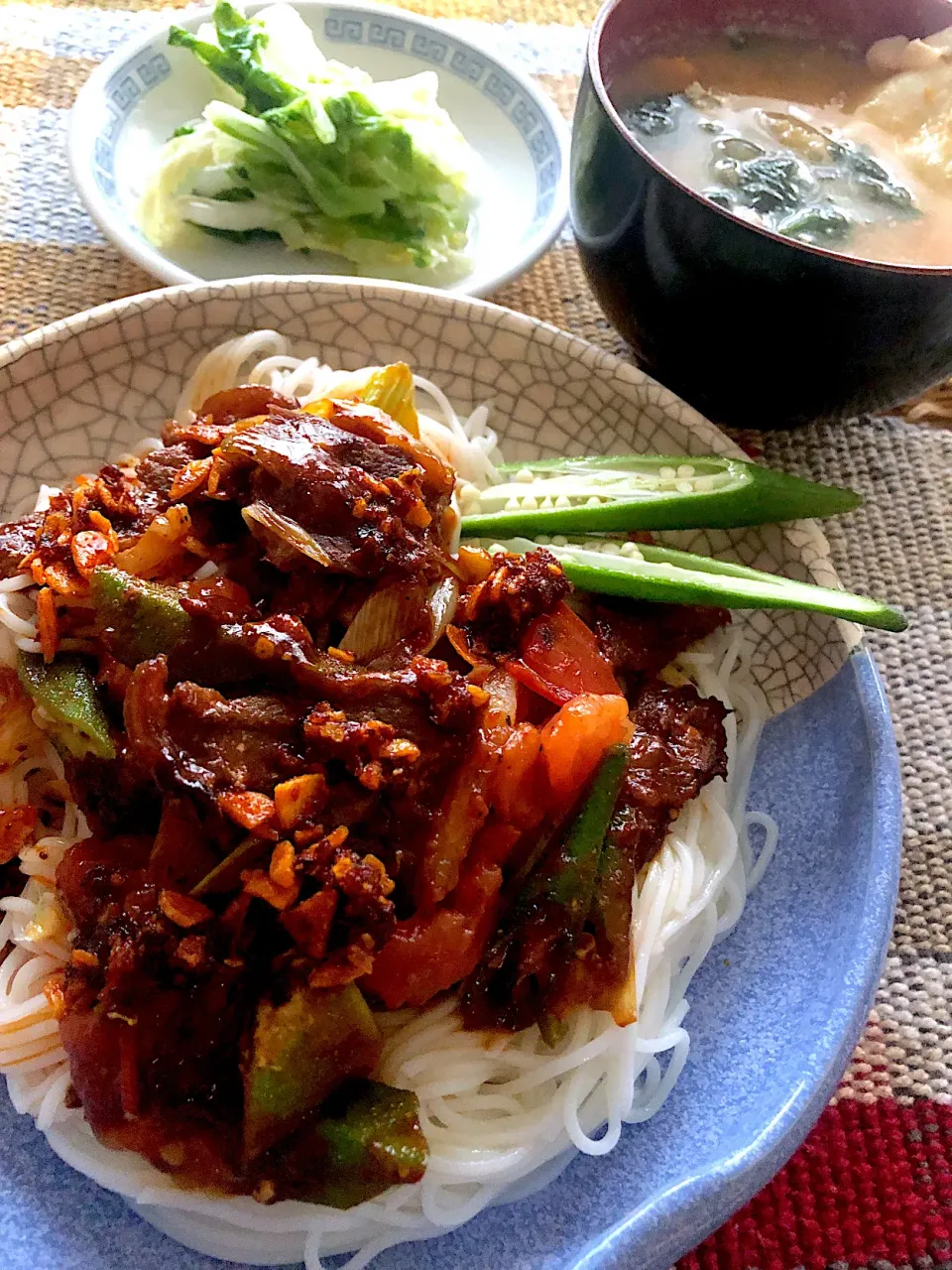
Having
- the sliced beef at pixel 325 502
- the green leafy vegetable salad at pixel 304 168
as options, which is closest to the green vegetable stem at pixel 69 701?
the sliced beef at pixel 325 502

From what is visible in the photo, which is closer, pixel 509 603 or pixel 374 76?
pixel 509 603

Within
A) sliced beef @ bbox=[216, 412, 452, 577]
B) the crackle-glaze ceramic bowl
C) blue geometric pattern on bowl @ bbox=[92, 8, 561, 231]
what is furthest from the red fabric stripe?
blue geometric pattern on bowl @ bbox=[92, 8, 561, 231]

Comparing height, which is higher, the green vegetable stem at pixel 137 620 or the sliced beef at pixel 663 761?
the green vegetable stem at pixel 137 620

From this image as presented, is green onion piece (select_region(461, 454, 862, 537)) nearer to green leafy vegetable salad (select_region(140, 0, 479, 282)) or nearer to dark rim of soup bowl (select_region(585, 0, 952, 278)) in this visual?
dark rim of soup bowl (select_region(585, 0, 952, 278))

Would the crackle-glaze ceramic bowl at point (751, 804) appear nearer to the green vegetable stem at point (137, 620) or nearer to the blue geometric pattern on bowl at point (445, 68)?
the green vegetable stem at point (137, 620)

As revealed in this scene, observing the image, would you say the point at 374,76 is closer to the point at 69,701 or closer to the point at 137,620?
the point at 137,620

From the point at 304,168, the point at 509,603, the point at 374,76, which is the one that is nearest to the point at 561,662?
the point at 509,603
